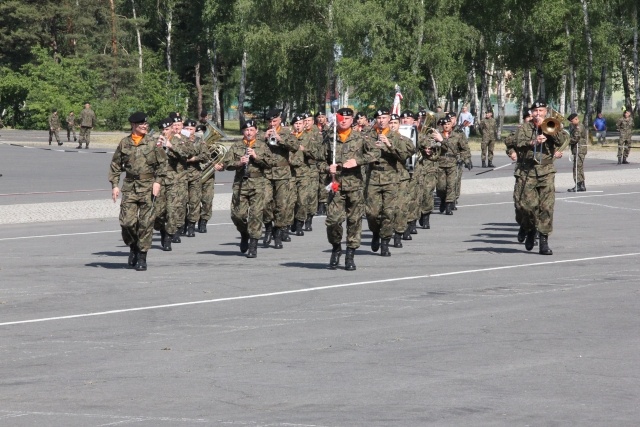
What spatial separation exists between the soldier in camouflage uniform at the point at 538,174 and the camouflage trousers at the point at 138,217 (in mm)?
4992

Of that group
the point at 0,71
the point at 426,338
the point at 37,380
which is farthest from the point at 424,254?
the point at 0,71

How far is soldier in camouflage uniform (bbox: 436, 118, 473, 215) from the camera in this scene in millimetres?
22478

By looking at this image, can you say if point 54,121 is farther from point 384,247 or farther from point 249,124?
point 384,247

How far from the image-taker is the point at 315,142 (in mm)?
20297

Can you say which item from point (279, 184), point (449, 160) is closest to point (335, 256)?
point (279, 184)

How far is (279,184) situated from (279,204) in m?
0.31

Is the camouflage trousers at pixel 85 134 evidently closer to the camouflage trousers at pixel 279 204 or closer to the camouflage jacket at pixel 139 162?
the camouflage trousers at pixel 279 204

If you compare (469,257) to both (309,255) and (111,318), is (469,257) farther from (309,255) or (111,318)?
(111,318)

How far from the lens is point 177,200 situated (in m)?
19.1

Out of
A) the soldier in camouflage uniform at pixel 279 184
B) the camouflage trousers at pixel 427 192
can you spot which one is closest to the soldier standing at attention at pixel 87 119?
the camouflage trousers at pixel 427 192

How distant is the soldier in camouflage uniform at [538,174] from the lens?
659 inches

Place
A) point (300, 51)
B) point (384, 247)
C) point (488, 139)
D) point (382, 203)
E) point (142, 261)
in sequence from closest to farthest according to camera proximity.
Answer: point (142, 261)
point (382, 203)
point (384, 247)
point (488, 139)
point (300, 51)

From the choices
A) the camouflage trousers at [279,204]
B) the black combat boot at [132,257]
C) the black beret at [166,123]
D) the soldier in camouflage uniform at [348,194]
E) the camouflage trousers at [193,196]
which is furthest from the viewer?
the camouflage trousers at [193,196]

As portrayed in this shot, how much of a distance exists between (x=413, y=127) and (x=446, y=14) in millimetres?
45171
